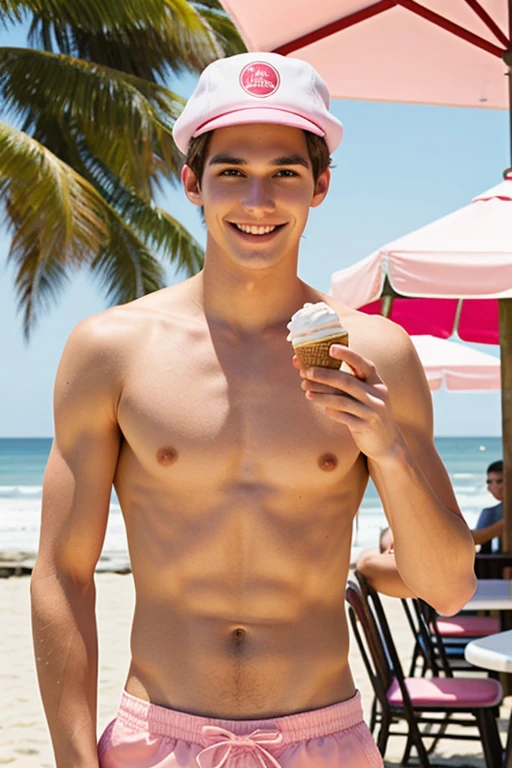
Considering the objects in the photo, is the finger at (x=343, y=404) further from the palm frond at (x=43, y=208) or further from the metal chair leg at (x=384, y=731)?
the palm frond at (x=43, y=208)

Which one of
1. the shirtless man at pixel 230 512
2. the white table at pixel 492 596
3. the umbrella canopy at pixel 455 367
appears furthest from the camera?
the umbrella canopy at pixel 455 367

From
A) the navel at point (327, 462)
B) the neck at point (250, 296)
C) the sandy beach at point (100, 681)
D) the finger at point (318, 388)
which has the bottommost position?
the sandy beach at point (100, 681)

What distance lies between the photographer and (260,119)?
2.08 m

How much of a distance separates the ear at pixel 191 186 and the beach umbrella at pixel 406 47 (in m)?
3.89

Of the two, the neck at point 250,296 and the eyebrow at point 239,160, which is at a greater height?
the eyebrow at point 239,160

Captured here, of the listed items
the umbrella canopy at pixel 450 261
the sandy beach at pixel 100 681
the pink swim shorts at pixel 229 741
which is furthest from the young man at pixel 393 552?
the umbrella canopy at pixel 450 261

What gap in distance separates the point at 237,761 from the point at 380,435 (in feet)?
2.05

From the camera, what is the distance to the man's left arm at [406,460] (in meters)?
1.81

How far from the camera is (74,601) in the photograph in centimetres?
206

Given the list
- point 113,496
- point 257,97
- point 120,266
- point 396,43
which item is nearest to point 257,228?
point 257,97

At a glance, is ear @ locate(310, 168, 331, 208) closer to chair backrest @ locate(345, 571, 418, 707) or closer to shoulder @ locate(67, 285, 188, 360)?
shoulder @ locate(67, 285, 188, 360)

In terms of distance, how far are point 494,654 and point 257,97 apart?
8.38ft

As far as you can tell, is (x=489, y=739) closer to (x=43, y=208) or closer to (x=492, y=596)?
(x=492, y=596)

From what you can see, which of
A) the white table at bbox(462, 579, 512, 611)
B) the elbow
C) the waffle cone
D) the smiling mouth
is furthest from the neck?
the white table at bbox(462, 579, 512, 611)
